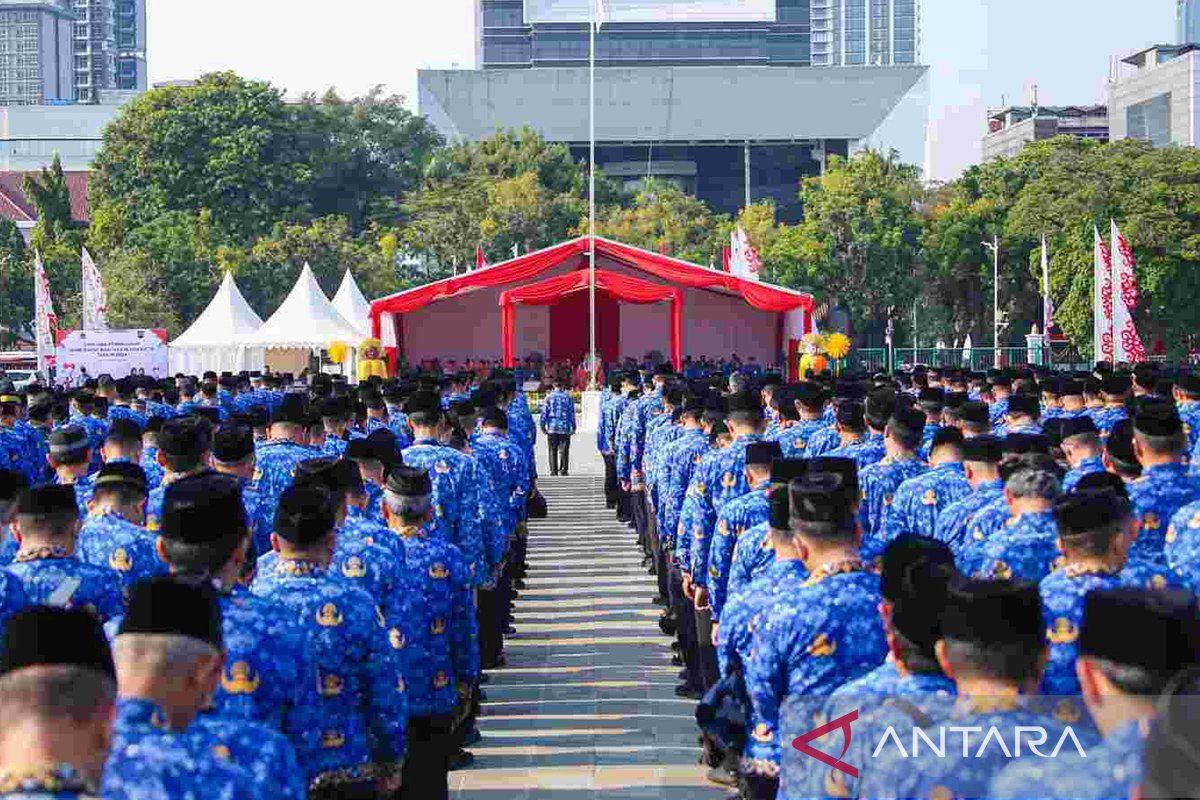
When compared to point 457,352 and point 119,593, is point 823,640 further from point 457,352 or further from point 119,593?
point 457,352

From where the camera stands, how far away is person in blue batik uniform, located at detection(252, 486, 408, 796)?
5117 millimetres

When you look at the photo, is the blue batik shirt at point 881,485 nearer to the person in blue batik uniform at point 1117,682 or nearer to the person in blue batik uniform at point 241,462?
the person in blue batik uniform at point 241,462

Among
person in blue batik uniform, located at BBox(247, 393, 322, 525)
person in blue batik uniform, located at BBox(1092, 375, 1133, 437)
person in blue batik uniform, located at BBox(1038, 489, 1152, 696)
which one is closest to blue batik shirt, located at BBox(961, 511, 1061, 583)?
person in blue batik uniform, located at BBox(1038, 489, 1152, 696)

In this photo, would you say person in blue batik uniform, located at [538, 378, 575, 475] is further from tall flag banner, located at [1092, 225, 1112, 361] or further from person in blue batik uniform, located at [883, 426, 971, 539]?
person in blue batik uniform, located at [883, 426, 971, 539]

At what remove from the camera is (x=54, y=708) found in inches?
121

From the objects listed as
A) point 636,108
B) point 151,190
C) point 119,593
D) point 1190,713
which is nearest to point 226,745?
point 1190,713

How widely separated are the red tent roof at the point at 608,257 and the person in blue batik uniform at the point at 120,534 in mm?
28317

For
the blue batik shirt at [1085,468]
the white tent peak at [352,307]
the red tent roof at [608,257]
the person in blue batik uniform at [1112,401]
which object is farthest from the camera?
the white tent peak at [352,307]

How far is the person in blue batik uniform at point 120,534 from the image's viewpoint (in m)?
6.33

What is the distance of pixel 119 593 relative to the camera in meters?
5.91

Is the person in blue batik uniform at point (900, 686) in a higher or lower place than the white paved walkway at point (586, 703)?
higher

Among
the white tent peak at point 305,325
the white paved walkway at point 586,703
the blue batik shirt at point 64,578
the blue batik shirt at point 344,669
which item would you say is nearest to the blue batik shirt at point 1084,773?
the blue batik shirt at point 344,669

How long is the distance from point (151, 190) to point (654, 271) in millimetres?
31174

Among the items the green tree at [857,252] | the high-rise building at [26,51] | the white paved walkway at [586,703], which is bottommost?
the white paved walkway at [586,703]
